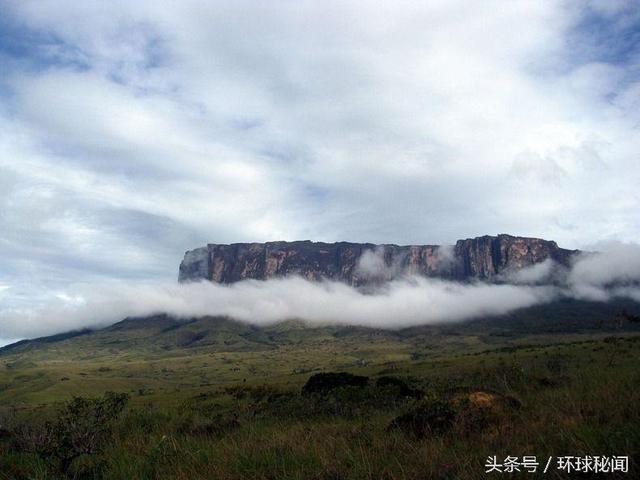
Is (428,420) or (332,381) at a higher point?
(428,420)

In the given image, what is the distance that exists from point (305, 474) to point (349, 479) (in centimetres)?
72

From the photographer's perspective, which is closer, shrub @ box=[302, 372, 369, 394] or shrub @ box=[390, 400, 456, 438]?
shrub @ box=[390, 400, 456, 438]

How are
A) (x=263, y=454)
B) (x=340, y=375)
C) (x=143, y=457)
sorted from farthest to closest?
(x=340, y=375) → (x=143, y=457) → (x=263, y=454)

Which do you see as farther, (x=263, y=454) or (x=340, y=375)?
(x=340, y=375)

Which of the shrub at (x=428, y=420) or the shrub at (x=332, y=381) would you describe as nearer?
the shrub at (x=428, y=420)

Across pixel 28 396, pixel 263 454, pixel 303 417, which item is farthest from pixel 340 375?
pixel 28 396

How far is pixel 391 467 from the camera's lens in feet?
16.5

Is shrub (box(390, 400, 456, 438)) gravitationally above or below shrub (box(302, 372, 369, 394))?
above

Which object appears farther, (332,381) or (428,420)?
(332,381)

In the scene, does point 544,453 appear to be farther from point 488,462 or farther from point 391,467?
point 391,467

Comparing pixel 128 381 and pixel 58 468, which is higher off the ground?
pixel 58 468

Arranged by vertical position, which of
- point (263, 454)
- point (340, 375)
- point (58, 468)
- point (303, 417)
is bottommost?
point (340, 375)

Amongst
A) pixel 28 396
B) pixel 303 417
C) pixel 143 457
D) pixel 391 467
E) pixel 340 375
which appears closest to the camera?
pixel 391 467

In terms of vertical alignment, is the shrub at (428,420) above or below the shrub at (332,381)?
above
